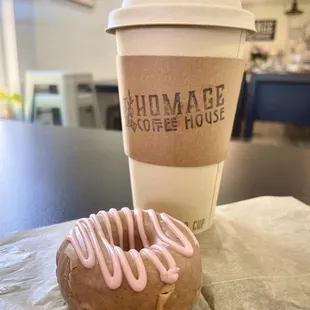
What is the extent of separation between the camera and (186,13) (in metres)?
0.43

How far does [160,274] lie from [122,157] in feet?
1.75

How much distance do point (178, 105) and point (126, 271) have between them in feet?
0.74

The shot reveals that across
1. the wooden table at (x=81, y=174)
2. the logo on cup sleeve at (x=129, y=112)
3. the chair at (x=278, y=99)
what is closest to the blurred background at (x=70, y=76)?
the chair at (x=278, y=99)

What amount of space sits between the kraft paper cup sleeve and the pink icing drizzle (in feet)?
0.39

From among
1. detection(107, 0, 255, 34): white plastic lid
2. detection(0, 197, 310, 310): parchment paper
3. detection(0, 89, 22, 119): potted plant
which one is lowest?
detection(0, 89, 22, 119): potted plant

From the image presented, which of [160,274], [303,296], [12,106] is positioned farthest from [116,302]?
[12,106]

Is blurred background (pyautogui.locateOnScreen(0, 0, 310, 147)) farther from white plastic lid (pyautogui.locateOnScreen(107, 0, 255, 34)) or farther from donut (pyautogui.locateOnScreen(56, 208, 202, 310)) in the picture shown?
donut (pyautogui.locateOnScreen(56, 208, 202, 310))

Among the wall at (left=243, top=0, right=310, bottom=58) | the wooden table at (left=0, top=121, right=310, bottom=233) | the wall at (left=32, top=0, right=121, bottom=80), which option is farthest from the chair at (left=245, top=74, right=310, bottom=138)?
the wall at (left=243, top=0, right=310, bottom=58)

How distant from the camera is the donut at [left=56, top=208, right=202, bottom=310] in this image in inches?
13.2

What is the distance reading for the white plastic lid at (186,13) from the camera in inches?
17.0

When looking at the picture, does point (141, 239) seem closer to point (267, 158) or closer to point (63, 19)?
point (267, 158)

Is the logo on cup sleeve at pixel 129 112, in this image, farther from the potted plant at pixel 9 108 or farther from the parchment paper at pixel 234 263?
the potted plant at pixel 9 108

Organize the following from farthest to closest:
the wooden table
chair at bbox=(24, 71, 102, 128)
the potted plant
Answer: the potted plant, chair at bbox=(24, 71, 102, 128), the wooden table

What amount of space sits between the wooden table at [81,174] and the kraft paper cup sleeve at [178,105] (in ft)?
0.48
